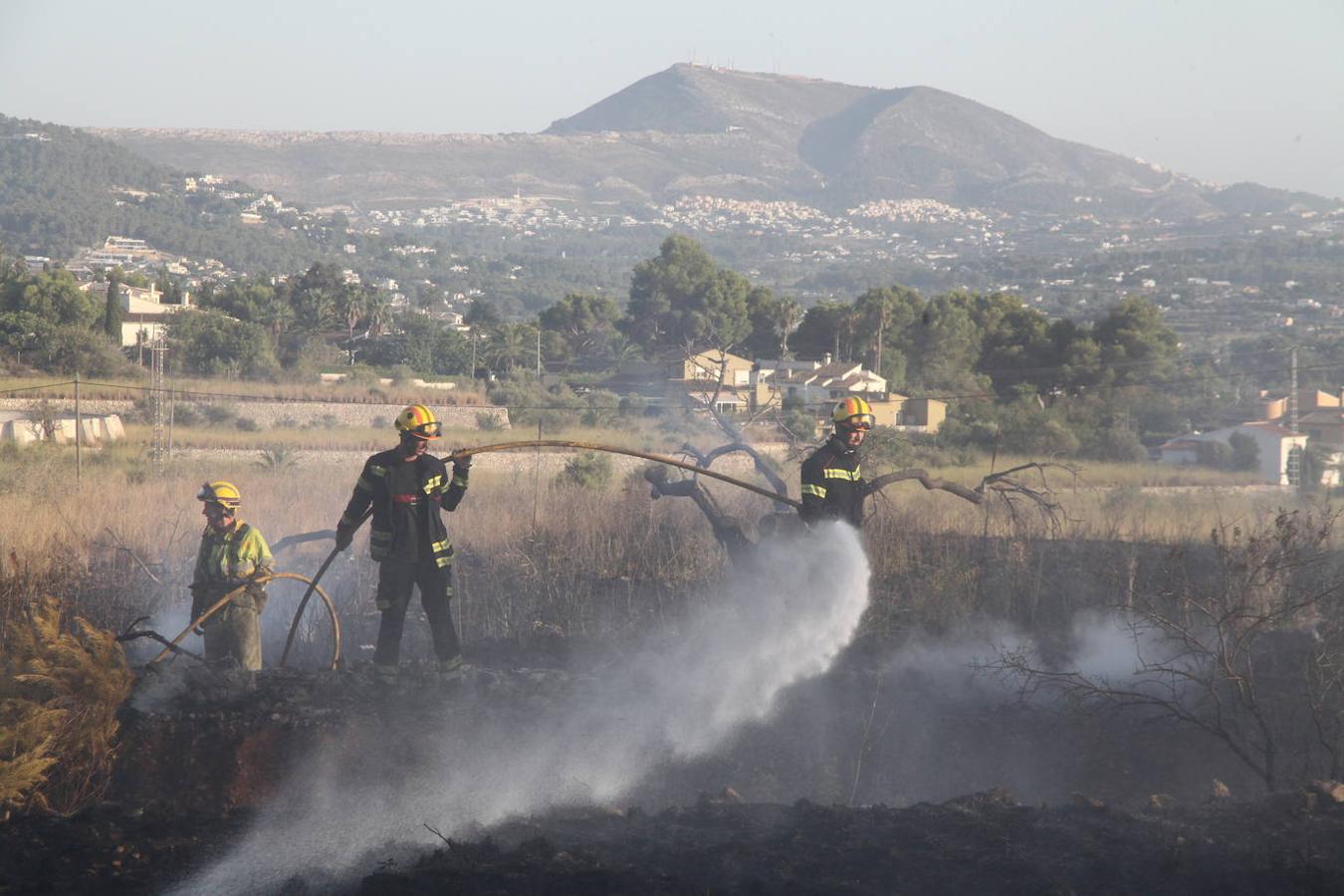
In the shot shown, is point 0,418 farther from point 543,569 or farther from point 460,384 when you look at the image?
point 543,569

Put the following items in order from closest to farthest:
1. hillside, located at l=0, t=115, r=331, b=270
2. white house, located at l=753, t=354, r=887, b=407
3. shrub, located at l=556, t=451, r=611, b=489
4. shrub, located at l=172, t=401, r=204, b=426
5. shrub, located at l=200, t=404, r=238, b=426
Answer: shrub, located at l=556, t=451, r=611, b=489
shrub, located at l=200, t=404, r=238, b=426
white house, located at l=753, t=354, r=887, b=407
shrub, located at l=172, t=401, r=204, b=426
hillside, located at l=0, t=115, r=331, b=270

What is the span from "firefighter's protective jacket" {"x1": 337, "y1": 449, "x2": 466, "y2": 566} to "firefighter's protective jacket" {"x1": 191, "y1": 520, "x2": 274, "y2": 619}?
2.07 ft

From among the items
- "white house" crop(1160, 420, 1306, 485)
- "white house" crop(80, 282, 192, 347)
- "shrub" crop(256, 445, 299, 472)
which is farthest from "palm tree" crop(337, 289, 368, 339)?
"white house" crop(1160, 420, 1306, 485)

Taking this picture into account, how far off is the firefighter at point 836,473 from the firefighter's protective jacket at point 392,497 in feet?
8.21

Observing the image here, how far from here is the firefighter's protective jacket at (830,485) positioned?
10.3 meters

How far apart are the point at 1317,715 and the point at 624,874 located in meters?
5.12

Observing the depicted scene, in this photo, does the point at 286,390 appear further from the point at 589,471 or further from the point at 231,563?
the point at 231,563

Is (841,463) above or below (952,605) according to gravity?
above

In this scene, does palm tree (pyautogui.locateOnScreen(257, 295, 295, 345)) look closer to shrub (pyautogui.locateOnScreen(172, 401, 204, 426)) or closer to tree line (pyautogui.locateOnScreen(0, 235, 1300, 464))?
tree line (pyautogui.locateOnScreen(0, 235, 1300, 464))

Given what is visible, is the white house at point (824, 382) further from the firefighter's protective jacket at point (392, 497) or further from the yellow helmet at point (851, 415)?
the firefighter's protective jacket at point (392, 497)

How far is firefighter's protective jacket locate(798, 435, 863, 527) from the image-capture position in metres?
10.3

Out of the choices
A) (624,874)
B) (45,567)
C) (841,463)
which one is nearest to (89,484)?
(45,567)

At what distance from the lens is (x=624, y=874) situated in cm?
631

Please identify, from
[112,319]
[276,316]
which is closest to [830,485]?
[112,319]
